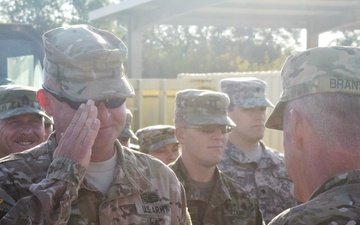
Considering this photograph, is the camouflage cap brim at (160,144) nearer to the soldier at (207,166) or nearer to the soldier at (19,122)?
the soldier at (207,166)

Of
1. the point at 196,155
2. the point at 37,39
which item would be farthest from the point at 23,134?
the point at 37,39

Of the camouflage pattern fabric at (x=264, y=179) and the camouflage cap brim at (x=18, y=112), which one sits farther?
the camouflage pattern fabric at (x=264, y=179)

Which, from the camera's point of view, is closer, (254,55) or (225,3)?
(225,3)

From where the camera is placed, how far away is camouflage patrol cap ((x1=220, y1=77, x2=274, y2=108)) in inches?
239

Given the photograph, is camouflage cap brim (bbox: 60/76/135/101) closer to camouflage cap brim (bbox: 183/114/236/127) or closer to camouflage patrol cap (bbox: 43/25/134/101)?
camouflage patrol cap (bbox: 43/25/134/101)

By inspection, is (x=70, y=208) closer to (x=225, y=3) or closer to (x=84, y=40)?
(x=84, y=40)

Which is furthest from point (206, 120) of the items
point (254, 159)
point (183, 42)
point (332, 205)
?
point (183, 42)

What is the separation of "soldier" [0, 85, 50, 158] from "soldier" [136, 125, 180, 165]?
1502 millimetres

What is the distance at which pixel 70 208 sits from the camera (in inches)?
109

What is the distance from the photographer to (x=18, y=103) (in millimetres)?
4910

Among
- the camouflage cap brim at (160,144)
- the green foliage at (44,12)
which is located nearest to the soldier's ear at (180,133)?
the camouflage cap brim at (160,144)

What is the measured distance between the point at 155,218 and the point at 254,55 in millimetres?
40118

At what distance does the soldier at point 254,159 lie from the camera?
5570mm

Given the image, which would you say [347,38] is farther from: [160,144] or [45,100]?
[45,100]
